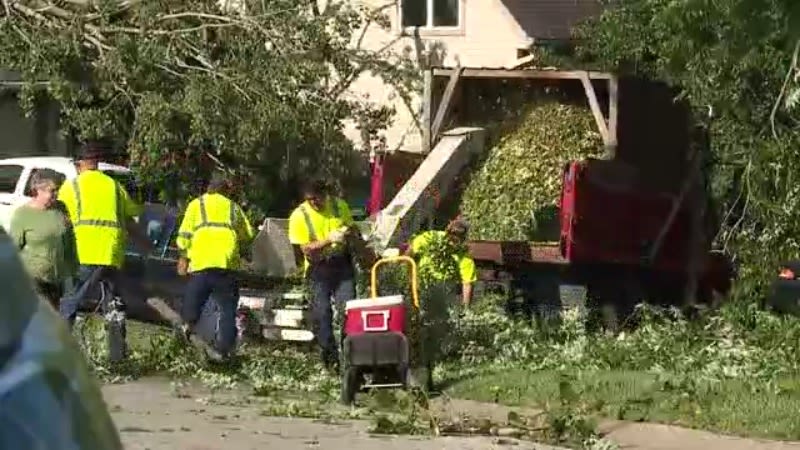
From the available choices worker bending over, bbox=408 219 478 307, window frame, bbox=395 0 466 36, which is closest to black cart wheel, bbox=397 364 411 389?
worker bending over, bbox=408 219 478 307

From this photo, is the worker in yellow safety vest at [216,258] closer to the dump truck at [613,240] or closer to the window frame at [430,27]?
the dump truck at [613,240]

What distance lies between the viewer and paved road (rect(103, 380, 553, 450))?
9.17 metres

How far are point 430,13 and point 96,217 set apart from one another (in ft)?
46.6

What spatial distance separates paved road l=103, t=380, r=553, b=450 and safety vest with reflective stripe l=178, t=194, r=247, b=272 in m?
2.10

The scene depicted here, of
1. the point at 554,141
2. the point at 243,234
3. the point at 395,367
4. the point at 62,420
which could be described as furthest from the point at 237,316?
the point at 62,420

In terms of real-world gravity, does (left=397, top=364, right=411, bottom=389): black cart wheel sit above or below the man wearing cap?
below

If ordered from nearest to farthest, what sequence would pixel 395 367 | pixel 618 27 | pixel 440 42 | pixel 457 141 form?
1. pixel 395 367
2. pixel 618 27
3. pixel 457 141
4. pixel 440 42

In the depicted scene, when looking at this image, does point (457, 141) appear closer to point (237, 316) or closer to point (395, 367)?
point (237, 316)

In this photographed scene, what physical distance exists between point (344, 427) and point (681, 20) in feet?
12.4

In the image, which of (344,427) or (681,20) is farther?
(681,20)

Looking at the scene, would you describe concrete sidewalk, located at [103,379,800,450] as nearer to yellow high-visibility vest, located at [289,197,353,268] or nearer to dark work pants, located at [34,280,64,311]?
dark work pants, located at [34,280,64,311]

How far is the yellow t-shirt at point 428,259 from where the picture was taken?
13.7 metres

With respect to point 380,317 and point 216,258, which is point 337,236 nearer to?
point 216,258

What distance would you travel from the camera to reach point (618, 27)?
16219 mm
